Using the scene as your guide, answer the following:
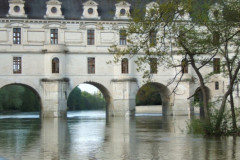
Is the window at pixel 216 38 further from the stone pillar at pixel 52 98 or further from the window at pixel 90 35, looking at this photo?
the window at pixel 90 35

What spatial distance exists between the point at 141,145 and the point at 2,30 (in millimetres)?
34862

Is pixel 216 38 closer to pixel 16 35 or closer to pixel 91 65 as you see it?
pixel 91 65

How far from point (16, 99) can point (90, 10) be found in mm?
35315

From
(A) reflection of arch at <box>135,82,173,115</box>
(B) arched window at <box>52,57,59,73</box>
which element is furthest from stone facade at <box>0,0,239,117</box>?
(A) reflection of arch at <box>135,82,173,115</box>

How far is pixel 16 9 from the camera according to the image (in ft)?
168

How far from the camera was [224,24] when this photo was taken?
20.6 meters

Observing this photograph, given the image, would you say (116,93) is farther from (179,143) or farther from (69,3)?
(179,143)

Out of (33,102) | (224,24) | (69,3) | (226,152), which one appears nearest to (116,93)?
(69,3)

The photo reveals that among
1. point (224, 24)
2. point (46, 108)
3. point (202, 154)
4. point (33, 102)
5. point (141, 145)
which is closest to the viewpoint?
point (202, 154)

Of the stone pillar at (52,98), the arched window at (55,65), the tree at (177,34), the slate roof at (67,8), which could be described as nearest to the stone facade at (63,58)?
the stone pillar at (52,98)

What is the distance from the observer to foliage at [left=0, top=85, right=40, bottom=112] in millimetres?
81312

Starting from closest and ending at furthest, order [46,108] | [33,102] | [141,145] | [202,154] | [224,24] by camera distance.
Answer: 1. [202,154]
2. [141,145]
3. [224,24]
4. [46,108]
5. [33,102]

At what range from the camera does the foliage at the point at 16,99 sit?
3201 inches

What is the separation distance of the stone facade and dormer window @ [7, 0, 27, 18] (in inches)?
3.9
